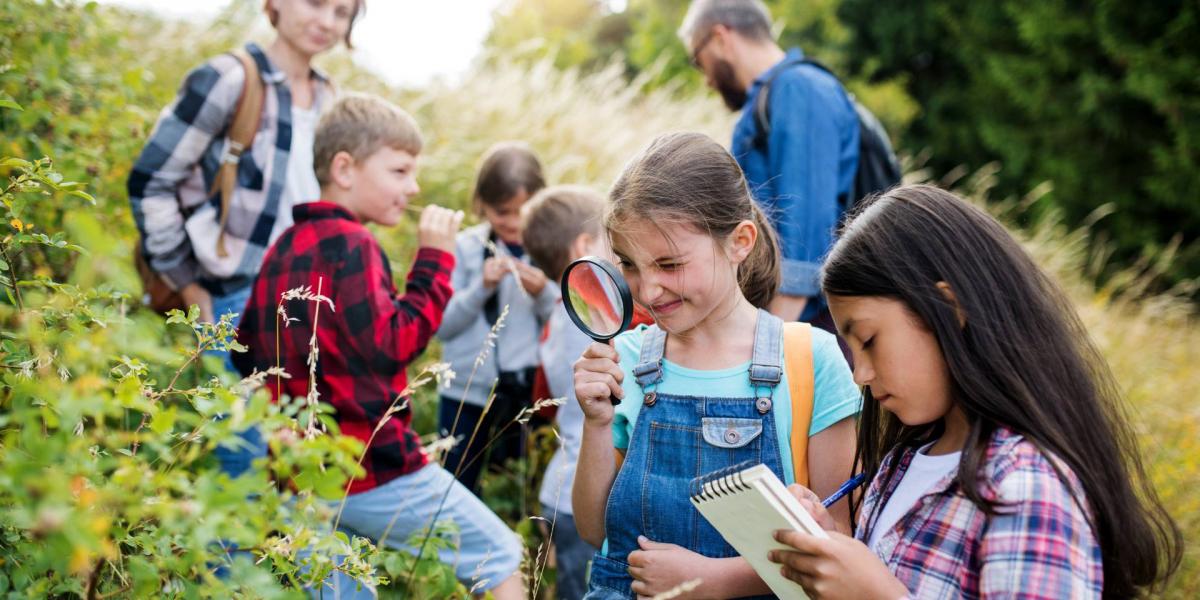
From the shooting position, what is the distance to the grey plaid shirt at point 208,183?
130 inches

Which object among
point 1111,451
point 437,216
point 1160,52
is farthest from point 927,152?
point 1111,451

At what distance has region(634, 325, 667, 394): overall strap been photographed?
85.4 inches

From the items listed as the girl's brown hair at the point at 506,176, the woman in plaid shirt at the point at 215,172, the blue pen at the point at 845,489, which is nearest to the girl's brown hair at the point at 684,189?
the blue pen at the point at 845,489

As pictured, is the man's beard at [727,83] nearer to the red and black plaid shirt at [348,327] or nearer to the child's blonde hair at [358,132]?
the child's blonde hair at [358,132]

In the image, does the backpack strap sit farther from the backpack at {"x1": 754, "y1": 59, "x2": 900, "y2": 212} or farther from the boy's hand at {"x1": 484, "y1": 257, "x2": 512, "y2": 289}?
the backpack at {"x1": 754, "y1": 59, "x2": 900, "y2": 212}

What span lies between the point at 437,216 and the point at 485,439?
56.5 inches

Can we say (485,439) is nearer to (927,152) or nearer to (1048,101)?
(1048,101)

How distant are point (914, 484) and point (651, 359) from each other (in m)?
0.67

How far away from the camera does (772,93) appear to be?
339 centimetres

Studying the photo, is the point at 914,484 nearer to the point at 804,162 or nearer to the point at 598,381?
the point at 598,381

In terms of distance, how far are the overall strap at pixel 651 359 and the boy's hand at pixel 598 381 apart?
0.46 ft

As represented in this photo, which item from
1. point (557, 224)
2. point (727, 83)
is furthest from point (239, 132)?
point (727, 83)

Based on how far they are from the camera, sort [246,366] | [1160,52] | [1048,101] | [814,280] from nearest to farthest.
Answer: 1. [246,366]
2. [814,280]
3. [1160,52]
4. [1048,101]

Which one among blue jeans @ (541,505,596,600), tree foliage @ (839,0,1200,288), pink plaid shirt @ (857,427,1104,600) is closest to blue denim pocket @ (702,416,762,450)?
pink plaid shirt @ (857,427,1104,600)
